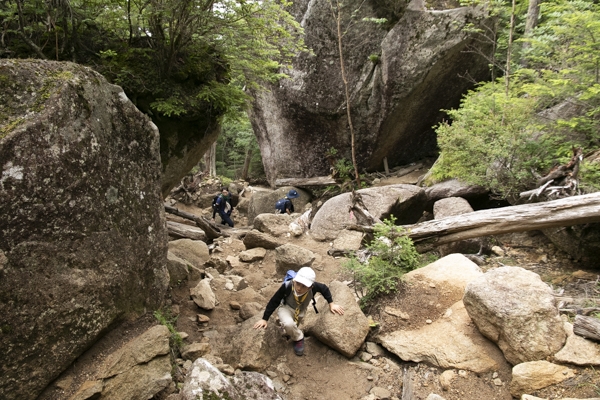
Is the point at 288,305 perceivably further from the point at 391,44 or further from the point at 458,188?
the point at 391,44

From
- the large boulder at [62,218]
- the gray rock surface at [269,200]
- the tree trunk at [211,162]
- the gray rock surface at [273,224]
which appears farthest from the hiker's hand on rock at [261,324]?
the tree trunk at [211,162]

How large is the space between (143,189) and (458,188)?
30.7 feet

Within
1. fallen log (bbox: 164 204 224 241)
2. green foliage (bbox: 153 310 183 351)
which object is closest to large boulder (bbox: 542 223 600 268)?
green foliage (bbox: 153 310 183 351)

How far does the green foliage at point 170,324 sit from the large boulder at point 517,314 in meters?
3.92

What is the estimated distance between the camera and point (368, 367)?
4.82m

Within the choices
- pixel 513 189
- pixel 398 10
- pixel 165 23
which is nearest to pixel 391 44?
pixel 398 10

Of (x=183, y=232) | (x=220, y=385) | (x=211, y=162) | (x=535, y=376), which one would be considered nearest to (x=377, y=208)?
(x=183, y=232)

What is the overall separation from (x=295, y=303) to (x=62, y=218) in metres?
3.12

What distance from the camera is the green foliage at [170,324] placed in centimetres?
437

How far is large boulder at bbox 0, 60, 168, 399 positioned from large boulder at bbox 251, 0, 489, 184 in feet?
35.2

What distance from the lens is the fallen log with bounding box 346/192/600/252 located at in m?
6.31

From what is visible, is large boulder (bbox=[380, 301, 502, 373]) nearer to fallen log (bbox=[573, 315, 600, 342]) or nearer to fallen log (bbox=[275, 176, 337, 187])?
fallen log (bbox=[573, 315, 600, 342])

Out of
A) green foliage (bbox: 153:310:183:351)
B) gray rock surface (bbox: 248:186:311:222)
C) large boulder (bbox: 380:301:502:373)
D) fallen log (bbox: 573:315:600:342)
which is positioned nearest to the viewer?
fallen log (bbox: 573:315:600:342)

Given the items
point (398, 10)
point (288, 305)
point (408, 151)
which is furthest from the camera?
point (408, 151)
